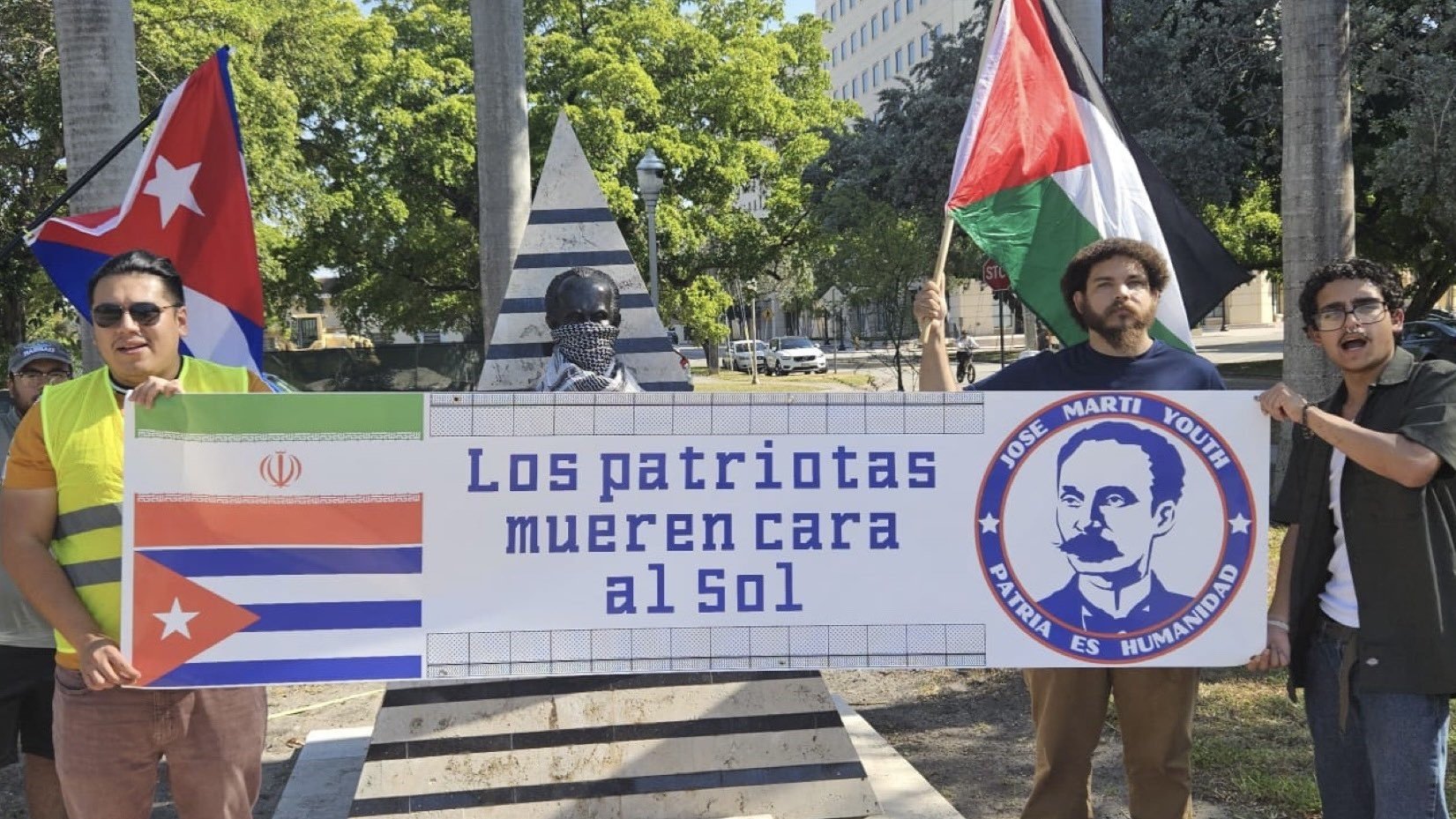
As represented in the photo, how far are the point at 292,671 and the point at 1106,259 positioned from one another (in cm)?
253

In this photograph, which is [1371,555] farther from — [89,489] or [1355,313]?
[89,489]

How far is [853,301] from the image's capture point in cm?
1838

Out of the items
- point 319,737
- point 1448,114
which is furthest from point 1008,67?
point 1448,114

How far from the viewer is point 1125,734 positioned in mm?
3371

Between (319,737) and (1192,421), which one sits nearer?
(1192,421)

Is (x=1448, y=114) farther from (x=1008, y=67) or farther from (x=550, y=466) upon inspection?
(x=550, y=466)

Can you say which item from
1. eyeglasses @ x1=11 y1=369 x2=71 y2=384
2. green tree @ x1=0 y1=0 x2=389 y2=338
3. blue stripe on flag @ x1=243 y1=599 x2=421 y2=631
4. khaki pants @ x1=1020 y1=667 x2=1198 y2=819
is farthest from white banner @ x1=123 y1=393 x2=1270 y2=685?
green tree @ x1=0 y1=0 x2=389 y2=338

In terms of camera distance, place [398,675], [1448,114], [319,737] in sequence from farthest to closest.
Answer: [1448,114]
[319,737]
[398,675]

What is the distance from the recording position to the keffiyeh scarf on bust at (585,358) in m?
3.93

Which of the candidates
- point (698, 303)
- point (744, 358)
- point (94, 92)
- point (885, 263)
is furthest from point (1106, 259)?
point (744, 358)

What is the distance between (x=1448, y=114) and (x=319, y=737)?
12674 mm

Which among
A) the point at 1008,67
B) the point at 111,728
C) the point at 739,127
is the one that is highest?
the point at 739,127

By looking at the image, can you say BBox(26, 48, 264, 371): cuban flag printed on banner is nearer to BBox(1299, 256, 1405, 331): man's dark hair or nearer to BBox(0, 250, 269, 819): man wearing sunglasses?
BBox(0, 250, 269, 819): man wearing sunglasses

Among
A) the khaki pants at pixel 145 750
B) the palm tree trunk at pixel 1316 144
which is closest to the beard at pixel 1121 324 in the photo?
the khaki pants at pixel 145 750
